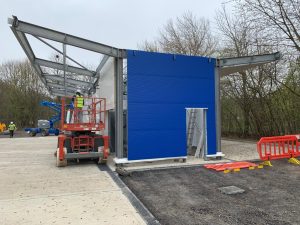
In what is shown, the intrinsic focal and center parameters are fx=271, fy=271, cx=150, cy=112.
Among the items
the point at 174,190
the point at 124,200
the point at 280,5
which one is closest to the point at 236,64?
the point at 280,5

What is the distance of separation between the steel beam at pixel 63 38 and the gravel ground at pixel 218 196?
166 inches

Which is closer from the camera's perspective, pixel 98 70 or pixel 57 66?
pixel 57 66

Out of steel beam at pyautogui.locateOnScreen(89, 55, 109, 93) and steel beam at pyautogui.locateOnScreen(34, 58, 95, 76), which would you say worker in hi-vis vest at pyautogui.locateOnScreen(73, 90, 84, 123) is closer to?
steel beam at pyautogui.locateOnScreen(34, 58, 95, 76)

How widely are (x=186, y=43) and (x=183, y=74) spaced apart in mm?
14605

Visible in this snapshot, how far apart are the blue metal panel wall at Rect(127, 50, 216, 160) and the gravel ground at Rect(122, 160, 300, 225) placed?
1.32m

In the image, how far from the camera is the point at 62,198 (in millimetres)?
5684

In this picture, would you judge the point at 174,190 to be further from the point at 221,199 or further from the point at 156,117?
the point at 156,117

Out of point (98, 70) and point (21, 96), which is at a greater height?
point (21, 96)

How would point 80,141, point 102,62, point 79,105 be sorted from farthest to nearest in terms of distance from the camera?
point 102,62, point 79,105, point 80,141

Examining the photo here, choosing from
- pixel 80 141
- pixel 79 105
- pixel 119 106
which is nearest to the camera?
pixel 119 106

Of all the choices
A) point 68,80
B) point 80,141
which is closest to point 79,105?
point 80,141

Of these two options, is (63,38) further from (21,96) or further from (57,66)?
(21,96)

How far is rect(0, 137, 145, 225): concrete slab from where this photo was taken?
455cm

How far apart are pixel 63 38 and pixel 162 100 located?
3.88 meters
